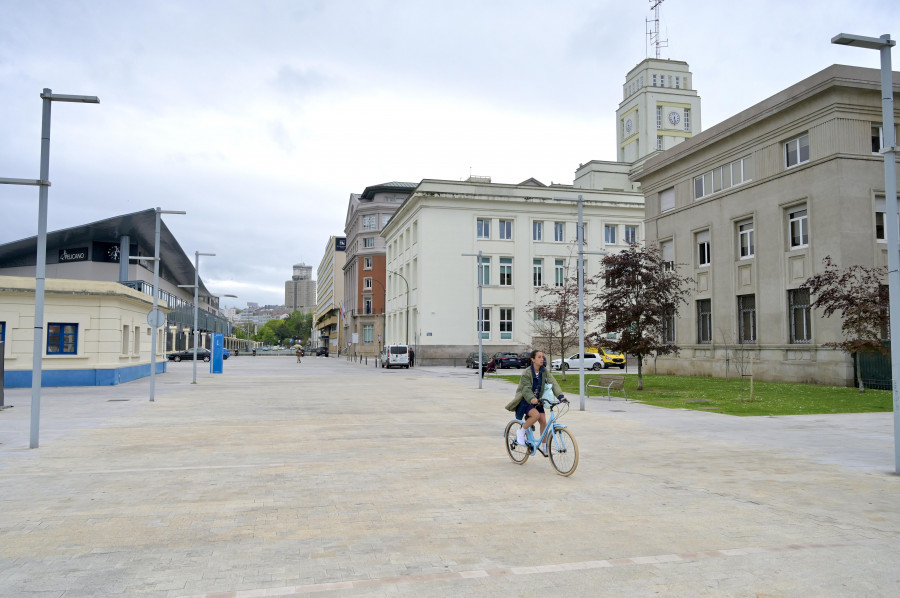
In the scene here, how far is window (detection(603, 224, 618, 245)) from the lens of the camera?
62.1m

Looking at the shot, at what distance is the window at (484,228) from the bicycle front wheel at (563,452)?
162 feet

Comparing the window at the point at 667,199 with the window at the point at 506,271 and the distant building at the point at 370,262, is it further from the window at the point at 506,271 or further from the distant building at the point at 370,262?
the distant building at the point at 370,262

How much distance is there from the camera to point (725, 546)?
19.8 ft

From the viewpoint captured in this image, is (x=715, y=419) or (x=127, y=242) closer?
(x=715, y=419)

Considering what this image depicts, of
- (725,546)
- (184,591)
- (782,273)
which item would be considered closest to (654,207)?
(782,273)

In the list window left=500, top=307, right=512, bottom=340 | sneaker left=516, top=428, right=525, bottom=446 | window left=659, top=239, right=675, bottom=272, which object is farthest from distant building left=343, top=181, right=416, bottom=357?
sneaker left=516, top=428, right=525, bottom=446

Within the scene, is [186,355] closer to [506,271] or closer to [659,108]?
[506,271]

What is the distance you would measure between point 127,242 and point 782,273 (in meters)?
41.9

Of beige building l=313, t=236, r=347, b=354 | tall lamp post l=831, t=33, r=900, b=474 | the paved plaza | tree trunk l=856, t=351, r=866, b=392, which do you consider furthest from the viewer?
beige building l=313, t=236, r=347, b=354

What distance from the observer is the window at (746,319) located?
31.7 m

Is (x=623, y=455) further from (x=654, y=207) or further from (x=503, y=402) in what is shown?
(x=654, y=207)

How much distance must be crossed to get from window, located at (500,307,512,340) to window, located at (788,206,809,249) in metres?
30.2

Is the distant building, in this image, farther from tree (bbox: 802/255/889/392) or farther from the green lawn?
tree (bbox: 802/255/889/392)

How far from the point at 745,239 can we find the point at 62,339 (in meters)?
30.9
